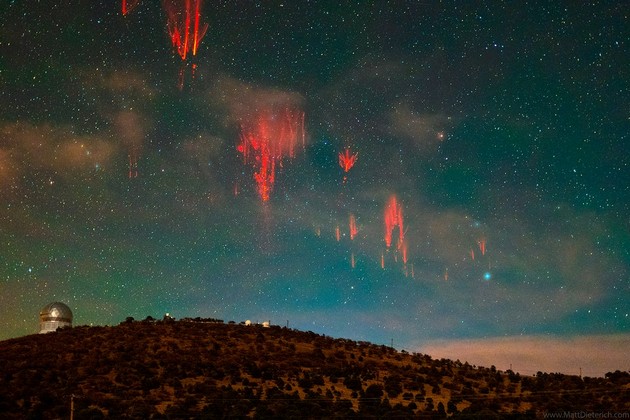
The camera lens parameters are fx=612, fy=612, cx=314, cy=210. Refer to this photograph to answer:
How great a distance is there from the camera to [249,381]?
4797 cm

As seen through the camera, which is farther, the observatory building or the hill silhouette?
the observatory building

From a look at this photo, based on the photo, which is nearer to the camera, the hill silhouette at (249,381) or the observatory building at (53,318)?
the hill silhouette at (249,381)

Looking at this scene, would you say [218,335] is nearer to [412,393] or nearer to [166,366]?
[166,366]

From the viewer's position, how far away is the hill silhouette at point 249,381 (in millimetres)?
40938

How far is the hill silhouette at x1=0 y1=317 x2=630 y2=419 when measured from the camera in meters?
40.9

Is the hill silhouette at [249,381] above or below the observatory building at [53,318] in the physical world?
below

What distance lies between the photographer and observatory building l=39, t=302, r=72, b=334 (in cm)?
7031

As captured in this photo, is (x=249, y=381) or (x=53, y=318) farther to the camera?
(x=53, y=318)

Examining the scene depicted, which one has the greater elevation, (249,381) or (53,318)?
(53,318)

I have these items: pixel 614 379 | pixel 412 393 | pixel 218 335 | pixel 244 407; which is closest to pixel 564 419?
pixel 412 393

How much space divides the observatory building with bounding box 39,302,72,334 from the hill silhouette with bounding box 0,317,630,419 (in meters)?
5.66

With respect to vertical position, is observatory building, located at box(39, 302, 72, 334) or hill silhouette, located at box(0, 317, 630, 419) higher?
A: observatory building, located at box(39, 302, 72, 334)

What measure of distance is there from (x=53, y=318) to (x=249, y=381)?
33.8m

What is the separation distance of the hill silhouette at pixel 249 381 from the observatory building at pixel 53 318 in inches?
223
